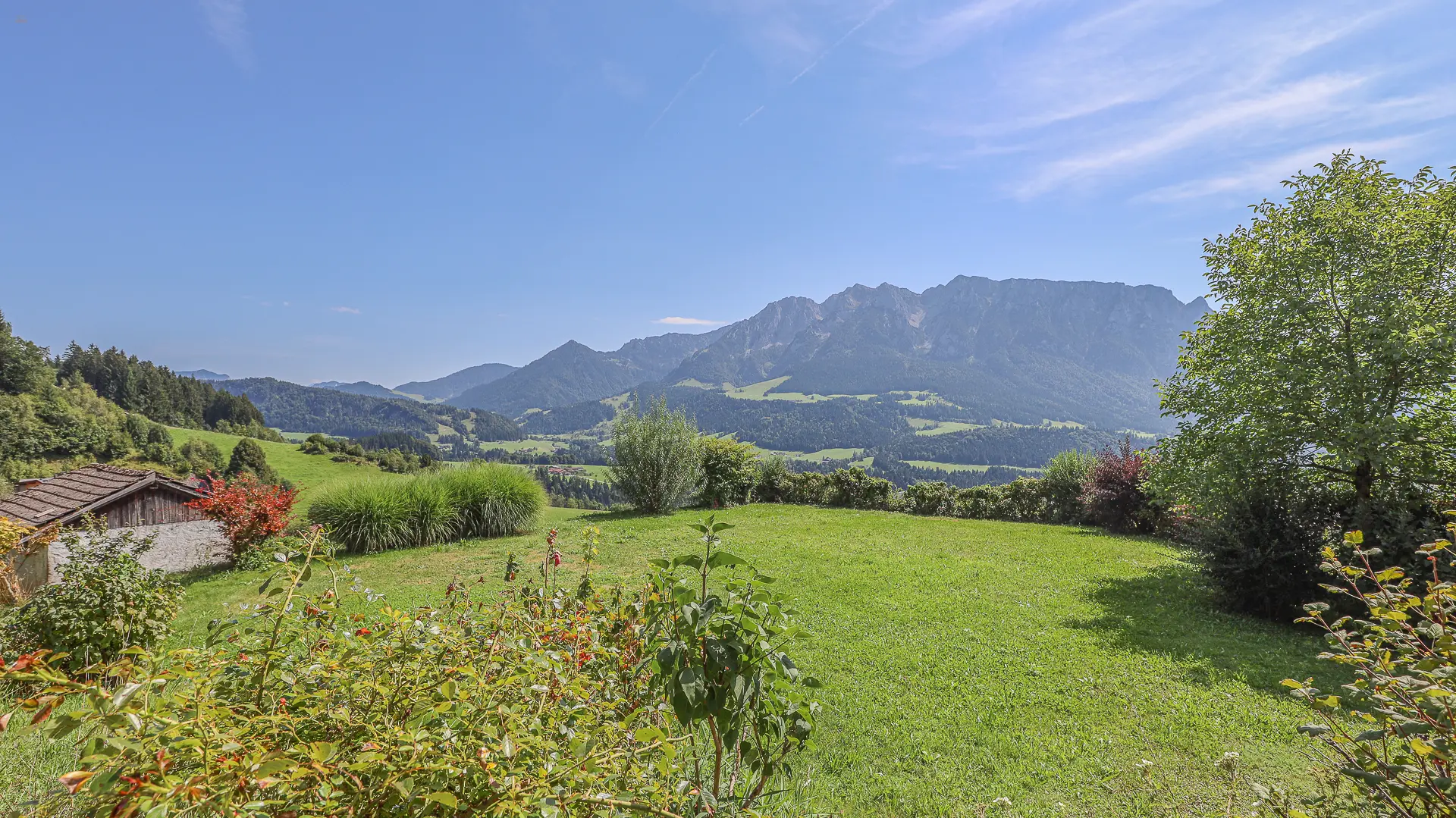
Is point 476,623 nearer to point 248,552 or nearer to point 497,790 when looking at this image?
point 497,790

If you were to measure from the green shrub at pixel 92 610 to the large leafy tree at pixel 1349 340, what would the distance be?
11.9 m

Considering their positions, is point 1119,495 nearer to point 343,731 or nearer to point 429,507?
point 343,731

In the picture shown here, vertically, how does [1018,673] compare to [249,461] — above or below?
below

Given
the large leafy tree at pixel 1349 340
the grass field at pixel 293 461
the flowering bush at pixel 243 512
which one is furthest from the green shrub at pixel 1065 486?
the grass field at pixel 293 461

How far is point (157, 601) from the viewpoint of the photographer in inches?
187

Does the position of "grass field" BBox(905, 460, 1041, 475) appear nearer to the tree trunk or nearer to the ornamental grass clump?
the ornamental grass clump

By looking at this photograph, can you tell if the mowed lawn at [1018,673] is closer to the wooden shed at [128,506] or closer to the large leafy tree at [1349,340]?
the large leafy tree at [1349,340]

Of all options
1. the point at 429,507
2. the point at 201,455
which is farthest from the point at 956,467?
the point at 429,507

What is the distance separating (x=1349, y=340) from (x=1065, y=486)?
29.8ft

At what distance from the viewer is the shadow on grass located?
16.8 feet

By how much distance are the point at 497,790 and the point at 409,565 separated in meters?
10.5

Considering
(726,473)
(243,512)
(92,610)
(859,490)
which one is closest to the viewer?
(92,610)

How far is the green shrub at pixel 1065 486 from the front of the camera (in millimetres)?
15266

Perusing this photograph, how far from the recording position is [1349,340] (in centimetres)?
706
